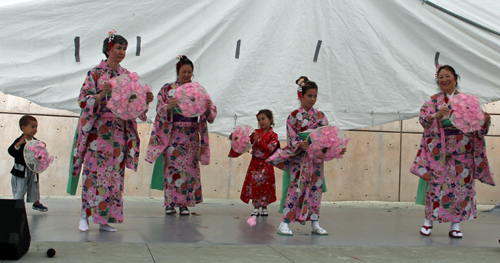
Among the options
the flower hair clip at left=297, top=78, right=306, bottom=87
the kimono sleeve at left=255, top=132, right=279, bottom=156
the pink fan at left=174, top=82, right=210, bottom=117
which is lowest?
the kimono sleeve at left=255, top=132, right=279, bottom=156

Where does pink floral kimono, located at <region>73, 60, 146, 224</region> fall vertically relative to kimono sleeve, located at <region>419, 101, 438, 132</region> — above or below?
below

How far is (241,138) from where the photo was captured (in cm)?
520

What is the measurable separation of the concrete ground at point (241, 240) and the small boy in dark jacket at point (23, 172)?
0.83ft

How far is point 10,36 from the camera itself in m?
3.95

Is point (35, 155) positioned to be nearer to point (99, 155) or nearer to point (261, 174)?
point (99, 155)

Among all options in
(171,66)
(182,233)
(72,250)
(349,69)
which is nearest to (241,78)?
(171,66)

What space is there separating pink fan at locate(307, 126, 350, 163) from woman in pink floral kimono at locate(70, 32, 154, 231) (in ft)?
4.75

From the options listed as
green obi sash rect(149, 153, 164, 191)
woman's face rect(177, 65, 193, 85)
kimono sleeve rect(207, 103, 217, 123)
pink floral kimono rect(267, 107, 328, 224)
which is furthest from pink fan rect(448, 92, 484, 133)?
green obi sash rect(149, 153, 164, 191)

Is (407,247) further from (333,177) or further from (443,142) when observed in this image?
(333,177)

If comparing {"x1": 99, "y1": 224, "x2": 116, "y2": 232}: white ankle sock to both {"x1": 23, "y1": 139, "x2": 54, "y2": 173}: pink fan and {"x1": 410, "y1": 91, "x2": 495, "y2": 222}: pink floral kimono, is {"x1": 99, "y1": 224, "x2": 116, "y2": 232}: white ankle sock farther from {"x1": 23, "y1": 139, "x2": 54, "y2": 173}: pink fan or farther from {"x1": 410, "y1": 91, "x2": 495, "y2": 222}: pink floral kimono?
{"x1": 410, "y1": 91, "x2": 495, "y2": 222}: pink floral kimono

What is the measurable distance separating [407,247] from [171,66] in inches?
102

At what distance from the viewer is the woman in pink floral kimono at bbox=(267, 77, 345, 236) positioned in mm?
4387

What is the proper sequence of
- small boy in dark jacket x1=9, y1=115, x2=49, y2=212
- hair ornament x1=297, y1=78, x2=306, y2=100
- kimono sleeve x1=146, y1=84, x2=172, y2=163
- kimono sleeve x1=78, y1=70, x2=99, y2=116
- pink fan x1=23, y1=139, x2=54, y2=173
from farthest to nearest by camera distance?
→ 1. kimono sleeve x1=146, y1=84, x2=172, y2=163
2. small boy in dark jacket x1=9, y1=115, x2=49, y2=212
3. pink fan x1=23, y1=139, x2=54, y2=173
4. hair ornament x1=297, y1=78, x2=306, y2=100
5. kimono sleeve x1=78, y1=70, x2=99, y2=116

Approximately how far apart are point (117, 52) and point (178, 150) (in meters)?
1.55
